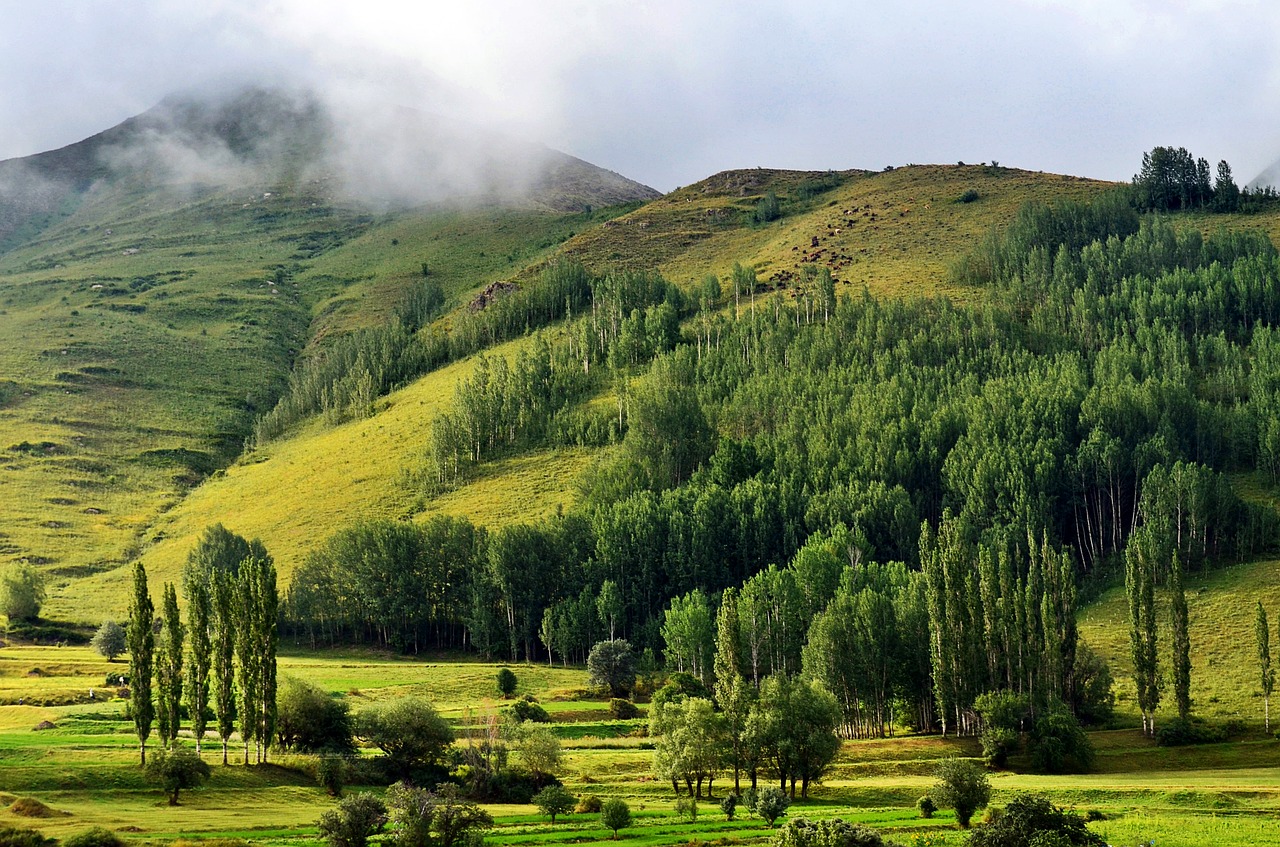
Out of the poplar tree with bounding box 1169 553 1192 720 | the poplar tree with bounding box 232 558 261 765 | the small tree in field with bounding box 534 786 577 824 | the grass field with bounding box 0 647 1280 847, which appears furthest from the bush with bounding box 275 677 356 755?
the poplar tree with bounding box 1169 553 1192 720

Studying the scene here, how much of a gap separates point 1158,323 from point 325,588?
132769 mm

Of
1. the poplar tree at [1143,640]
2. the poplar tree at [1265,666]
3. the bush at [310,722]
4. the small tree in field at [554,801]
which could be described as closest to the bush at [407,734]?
the bush at [310,722]

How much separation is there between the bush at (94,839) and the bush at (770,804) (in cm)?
3650

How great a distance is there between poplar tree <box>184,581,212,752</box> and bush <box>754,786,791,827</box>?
41242 mm

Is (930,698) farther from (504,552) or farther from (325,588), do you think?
(325,588)

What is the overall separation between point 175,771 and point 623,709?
50.6 metres

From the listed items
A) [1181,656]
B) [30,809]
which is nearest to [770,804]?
[30,809]

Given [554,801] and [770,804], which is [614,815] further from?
[770,804]

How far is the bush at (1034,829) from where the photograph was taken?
57625 mm

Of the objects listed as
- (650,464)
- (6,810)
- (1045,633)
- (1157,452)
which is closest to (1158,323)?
(1157,452)

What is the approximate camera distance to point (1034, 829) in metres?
A: 59.3

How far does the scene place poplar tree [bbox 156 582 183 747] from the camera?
3472 inches

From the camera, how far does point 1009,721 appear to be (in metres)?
102

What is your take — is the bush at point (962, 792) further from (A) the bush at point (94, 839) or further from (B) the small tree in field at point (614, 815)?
(A) the bush at point (94, 839)
